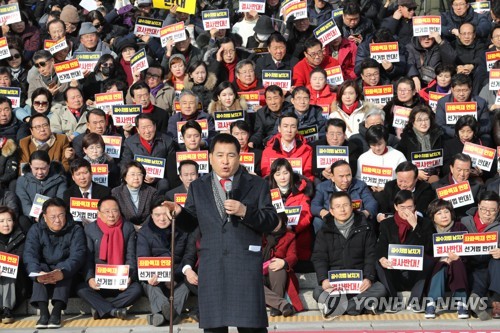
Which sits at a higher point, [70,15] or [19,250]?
→ [70,15]

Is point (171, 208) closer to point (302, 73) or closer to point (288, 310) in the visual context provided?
point (288, 310)

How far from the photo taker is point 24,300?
12.3 metres

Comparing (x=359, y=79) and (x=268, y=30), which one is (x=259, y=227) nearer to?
(x=359, y=79)

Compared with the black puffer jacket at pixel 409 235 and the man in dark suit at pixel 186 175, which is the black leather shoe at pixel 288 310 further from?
the man in dark suit at pixel 186 175

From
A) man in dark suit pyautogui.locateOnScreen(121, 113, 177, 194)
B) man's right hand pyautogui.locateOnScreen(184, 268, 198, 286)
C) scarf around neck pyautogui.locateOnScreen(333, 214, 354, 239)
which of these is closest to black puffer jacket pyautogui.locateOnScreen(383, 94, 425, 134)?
scarf around neck pyautogui.locateOnScreen(333, 214, 354, 239)

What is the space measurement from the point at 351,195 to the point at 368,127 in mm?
1401

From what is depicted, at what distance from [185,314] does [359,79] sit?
4643 millimetres

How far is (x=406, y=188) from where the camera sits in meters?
12.7

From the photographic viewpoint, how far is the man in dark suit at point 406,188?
1266 cm

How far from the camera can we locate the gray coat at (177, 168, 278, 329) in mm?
8312

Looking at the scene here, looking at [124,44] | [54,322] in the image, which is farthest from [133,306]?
[124,44]

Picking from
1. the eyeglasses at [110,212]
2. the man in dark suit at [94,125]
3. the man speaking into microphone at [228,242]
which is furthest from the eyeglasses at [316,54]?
the man speaking into microphone at [228,242]

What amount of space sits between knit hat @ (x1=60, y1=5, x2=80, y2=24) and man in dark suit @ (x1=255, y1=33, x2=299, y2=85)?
3.42m

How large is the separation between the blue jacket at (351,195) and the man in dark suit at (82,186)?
2392mm
